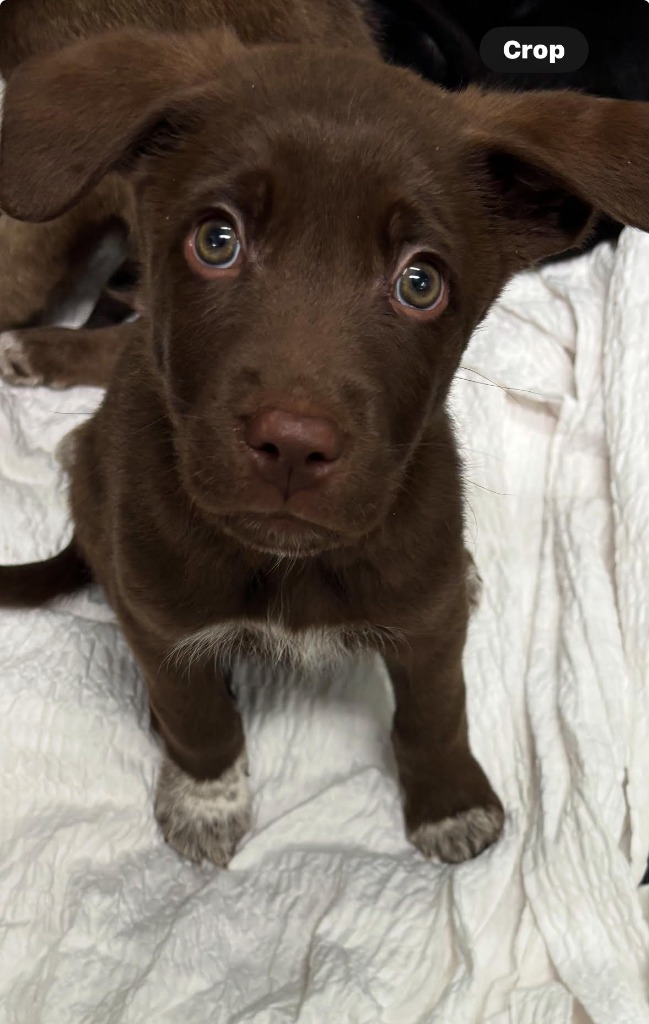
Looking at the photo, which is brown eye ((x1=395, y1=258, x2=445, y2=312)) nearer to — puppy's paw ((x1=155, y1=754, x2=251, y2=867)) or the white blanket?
the white blanket

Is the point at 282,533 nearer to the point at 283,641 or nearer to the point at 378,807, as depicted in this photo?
the point at 283,641

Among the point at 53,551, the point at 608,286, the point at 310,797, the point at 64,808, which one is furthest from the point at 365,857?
the point at 608,286

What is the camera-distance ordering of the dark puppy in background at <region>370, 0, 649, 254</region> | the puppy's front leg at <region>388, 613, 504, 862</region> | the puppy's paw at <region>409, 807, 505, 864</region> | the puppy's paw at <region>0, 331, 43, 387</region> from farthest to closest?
1. the dark puppy in background at <region>370, 0, 649, 254</region>
2. the puppy's paw at <region>0, 331, 43, 387</region>
3. the puppy's paw at <region>409, 807, 505, 864</region>
4. the puppy's front leg at <region>388, 613, 504, 862</region>

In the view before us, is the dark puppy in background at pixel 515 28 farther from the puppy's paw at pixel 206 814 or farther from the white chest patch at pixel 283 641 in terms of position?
the puppy's paw at pixel 206 814

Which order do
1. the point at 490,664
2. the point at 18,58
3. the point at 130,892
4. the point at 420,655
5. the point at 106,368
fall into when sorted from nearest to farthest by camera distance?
the point at 420,655 < the point at 130,892 < the point at 490,664 < the point at 18,58 < the point at 106,368

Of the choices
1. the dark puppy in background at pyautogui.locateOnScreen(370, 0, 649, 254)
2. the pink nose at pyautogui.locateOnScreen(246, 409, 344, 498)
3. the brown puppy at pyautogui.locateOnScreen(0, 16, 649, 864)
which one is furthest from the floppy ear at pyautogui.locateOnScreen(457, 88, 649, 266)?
the dark puppy in background at pyautogui.locateOnScreen(370, 0, 649, 254)

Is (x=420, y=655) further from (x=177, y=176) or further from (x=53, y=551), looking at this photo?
(x=53, y=551)

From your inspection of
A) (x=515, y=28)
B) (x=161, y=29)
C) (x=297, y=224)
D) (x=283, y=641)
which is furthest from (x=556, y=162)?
(x=515, y=28)
